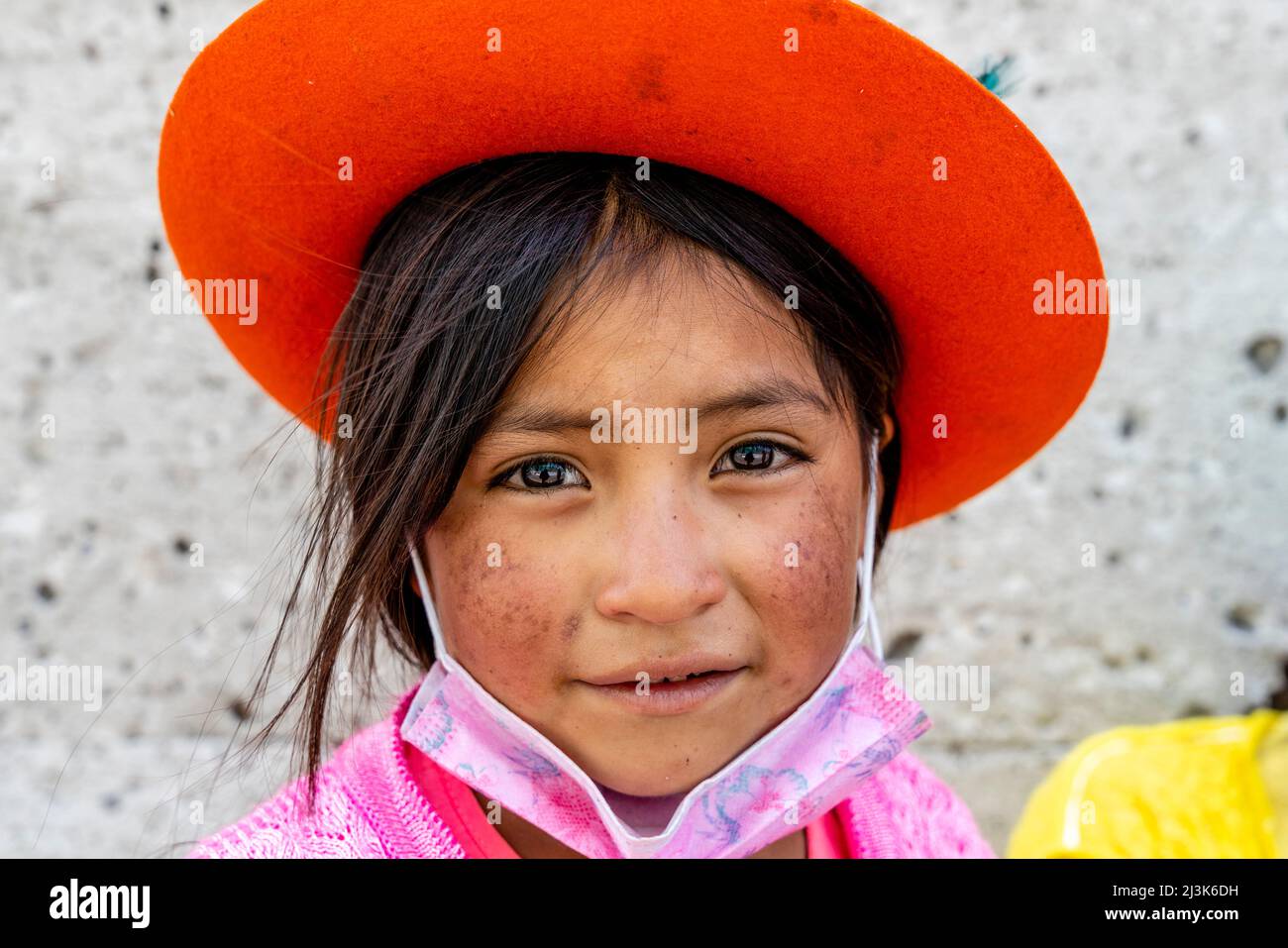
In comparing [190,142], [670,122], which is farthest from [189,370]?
[670,122]

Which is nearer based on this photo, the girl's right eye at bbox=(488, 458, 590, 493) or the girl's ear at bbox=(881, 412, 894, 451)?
the girl's right eye at bbox=(488, 458, 590, 493)

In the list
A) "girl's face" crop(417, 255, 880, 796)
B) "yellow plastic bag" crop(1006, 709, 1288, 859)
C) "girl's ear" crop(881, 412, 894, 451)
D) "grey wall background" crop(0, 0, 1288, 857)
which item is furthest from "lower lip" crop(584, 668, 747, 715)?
"grey wall background" crop(0, 0, 1288, 857)

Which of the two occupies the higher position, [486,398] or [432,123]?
[432,123]

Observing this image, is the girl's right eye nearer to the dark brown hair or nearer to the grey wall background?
the dark brown hair

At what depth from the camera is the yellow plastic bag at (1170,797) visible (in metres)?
1.71

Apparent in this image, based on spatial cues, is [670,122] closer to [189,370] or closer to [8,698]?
[189,370]

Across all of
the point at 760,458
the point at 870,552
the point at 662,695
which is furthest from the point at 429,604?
the point at 870,552

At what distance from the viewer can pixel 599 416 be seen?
1.15 metres

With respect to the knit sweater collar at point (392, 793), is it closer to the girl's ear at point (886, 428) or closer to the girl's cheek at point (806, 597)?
the girl's cheek at point (806, 597)

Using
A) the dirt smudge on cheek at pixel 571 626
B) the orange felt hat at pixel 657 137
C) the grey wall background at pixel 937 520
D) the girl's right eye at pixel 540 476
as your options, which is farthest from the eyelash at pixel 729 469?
the grey wall background at pixel 937 520

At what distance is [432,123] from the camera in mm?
1214

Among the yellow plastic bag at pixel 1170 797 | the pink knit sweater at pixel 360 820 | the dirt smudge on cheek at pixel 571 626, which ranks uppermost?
the dirt smudge on cheek at pixel 571 626

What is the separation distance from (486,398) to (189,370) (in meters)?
1.18

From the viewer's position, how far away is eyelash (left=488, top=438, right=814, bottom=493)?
1.19m
